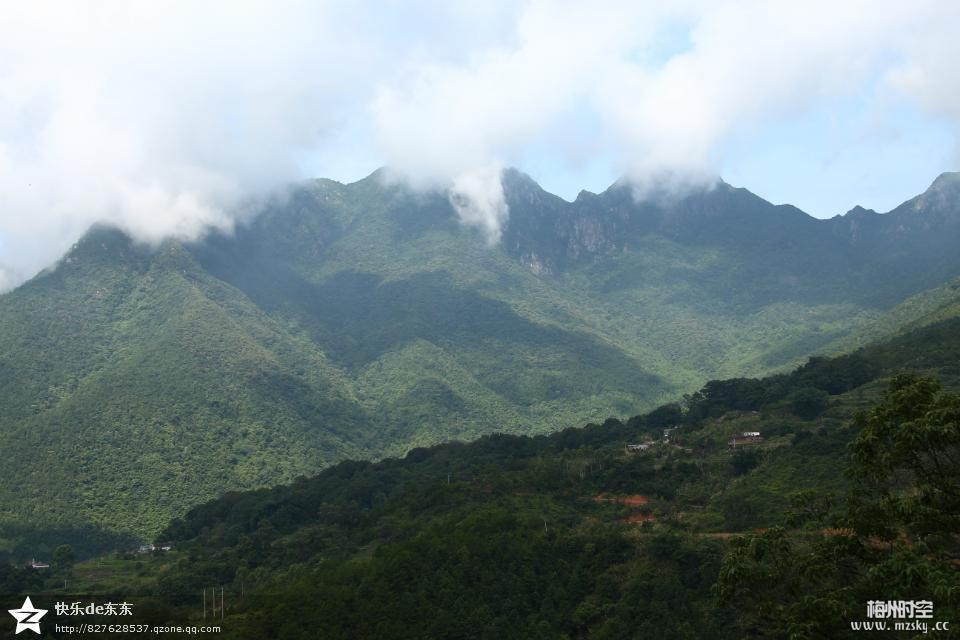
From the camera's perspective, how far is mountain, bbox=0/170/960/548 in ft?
260

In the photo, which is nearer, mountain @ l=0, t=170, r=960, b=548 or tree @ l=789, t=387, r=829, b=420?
tree @ l=789, t=387, r=829, b=420

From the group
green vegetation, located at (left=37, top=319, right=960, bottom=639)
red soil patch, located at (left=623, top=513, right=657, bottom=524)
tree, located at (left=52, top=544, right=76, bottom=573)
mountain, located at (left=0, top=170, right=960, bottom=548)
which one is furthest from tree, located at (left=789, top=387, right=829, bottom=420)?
tree, located at (left=52, top=544, right=76, bottom=573)

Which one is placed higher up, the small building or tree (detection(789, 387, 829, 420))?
tree (detection(789, 387, 829, 420))

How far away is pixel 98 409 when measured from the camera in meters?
80.5

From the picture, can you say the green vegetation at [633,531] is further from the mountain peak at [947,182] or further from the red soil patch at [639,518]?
the mountain peak at [947,182]

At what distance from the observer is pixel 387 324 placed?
13100cm

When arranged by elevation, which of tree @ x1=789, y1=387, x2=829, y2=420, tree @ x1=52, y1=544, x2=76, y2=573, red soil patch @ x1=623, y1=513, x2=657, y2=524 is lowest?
tree @ x1=52, y1=544, x2=76, y2=573

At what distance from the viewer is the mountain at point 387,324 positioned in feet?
260

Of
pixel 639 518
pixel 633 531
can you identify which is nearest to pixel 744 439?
pixel 639 518

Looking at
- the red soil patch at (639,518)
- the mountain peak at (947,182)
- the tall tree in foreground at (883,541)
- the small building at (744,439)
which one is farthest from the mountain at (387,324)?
the tall tree in foreground at (883,541)

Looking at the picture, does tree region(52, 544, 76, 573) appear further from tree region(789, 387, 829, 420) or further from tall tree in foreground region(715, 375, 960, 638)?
tall tree in foreground region(715, 375, 960, 638)

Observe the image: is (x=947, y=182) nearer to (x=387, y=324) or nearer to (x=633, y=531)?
(x=387, y=324)

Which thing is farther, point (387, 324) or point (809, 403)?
point (387, 324)

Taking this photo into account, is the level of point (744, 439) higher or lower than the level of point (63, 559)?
higher
